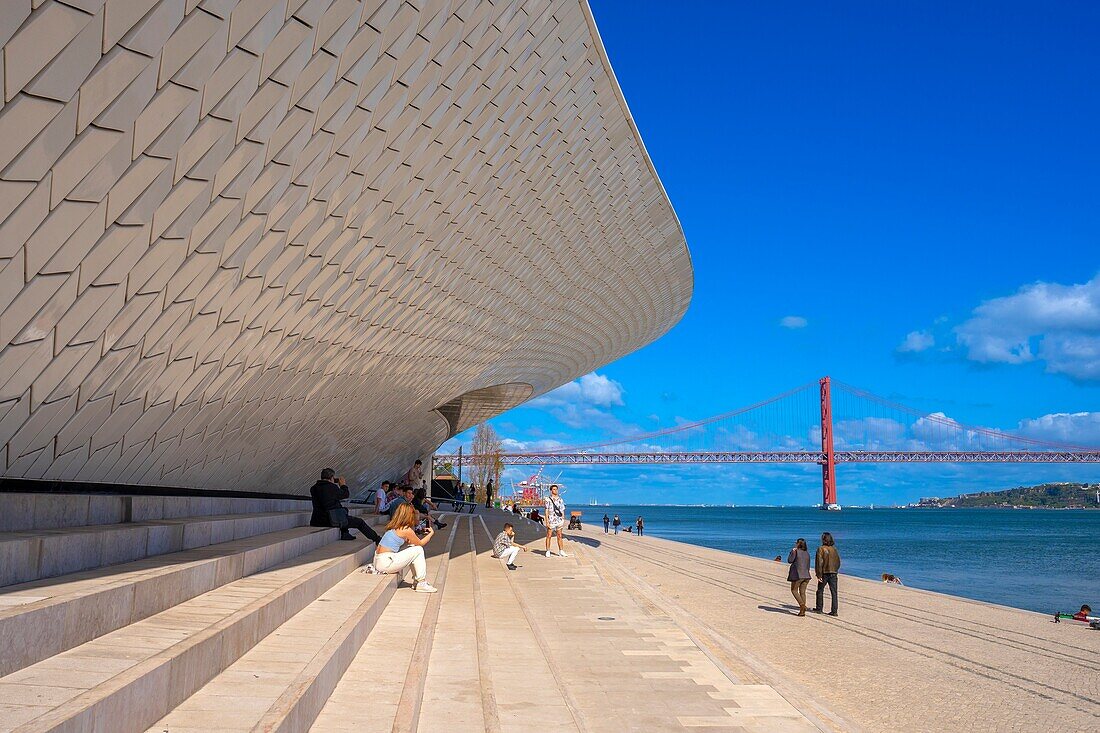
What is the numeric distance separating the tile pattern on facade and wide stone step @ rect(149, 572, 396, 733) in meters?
2.33

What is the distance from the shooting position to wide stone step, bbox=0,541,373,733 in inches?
93.3

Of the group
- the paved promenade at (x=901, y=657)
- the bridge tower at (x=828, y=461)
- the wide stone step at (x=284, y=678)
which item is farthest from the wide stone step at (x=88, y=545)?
the bridge tower at (x=828, y=461)

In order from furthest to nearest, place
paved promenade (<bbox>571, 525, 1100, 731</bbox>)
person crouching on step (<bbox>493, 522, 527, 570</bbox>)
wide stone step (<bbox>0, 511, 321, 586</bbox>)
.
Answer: person crouching on step (<bbox>493, 522, 527, 570</bbox>)
paved promenade (<bbox>571, 525, 1100, 731</bbox>)
wide stone step (<bbox>0, 511, 321, 586</bbox>)

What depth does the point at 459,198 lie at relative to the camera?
918cm

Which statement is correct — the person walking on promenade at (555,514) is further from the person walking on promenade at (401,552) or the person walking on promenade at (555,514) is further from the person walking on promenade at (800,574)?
the person walking on promenade at (401,552)

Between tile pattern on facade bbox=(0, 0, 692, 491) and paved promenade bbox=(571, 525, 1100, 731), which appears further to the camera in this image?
paved promenade bbox=(571, 525, 1100, 731)

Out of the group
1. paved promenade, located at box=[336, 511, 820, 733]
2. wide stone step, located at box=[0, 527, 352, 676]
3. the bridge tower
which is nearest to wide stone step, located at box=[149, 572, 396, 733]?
→ paved promenade, located at box=[336, 511, 820, 733]

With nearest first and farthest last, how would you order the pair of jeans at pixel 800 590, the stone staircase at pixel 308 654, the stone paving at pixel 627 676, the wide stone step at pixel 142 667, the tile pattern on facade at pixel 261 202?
the wide stone step at pixel 142 667
the stone staircase at pixel 308 654
the tile pattern on facade at pixel 261 202
the stone paving at pixel 627 676
the pair of jeans at pixel 800 590

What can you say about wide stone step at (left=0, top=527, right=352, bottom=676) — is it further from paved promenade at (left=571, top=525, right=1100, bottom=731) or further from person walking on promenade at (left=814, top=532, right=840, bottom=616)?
person walking on promenade at (left=814, top=532, right=840, bottom=616)

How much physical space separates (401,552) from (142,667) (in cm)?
495

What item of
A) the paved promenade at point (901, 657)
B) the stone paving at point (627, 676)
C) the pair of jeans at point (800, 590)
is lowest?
the paved promenade at point (901, 657)

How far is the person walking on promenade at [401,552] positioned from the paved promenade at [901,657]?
238 centimetres

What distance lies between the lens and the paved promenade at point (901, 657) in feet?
19.0

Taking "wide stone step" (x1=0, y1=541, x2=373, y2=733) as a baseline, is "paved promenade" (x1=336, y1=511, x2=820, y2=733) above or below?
below
